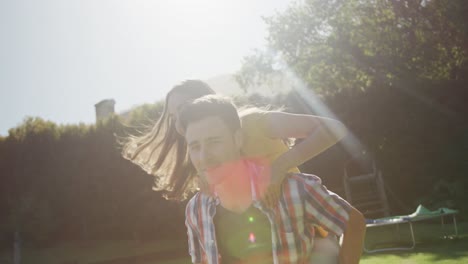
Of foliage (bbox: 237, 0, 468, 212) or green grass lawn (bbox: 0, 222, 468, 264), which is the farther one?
foliage (bbox: 237, 0, 468, 212)

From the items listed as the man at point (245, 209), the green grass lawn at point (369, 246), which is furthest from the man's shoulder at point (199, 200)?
the green grass lawn at point (369, 246)

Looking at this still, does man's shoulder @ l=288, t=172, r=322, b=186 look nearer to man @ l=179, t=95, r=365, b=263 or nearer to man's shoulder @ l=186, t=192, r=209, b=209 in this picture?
man @ l=179, t=95, r=365, b=263

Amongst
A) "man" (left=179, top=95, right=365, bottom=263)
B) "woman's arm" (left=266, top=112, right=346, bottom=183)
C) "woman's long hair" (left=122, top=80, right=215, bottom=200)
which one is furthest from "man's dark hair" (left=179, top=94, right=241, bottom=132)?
"woman's long hair" (left=122, top=80, right=215, bottom=200)

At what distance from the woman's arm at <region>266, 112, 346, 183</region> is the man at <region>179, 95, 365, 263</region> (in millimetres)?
68

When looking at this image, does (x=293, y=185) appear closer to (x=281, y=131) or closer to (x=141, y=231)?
(x=281, y=131)

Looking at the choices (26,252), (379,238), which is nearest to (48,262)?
(26,252)

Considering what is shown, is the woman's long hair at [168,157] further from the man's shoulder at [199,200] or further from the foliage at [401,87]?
the foliage at [401,87]

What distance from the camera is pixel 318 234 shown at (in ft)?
7.07

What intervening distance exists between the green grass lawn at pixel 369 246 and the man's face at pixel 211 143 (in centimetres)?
524

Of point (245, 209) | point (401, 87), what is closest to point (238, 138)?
point (245, 209)

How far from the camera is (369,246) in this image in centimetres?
895

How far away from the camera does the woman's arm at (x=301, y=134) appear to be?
209 cm

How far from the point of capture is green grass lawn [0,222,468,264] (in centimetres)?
709

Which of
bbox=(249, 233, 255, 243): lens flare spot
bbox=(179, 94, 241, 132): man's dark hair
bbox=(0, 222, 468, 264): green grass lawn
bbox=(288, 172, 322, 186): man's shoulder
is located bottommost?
bbox=(0, 222, 468, 264): green grass lawn
